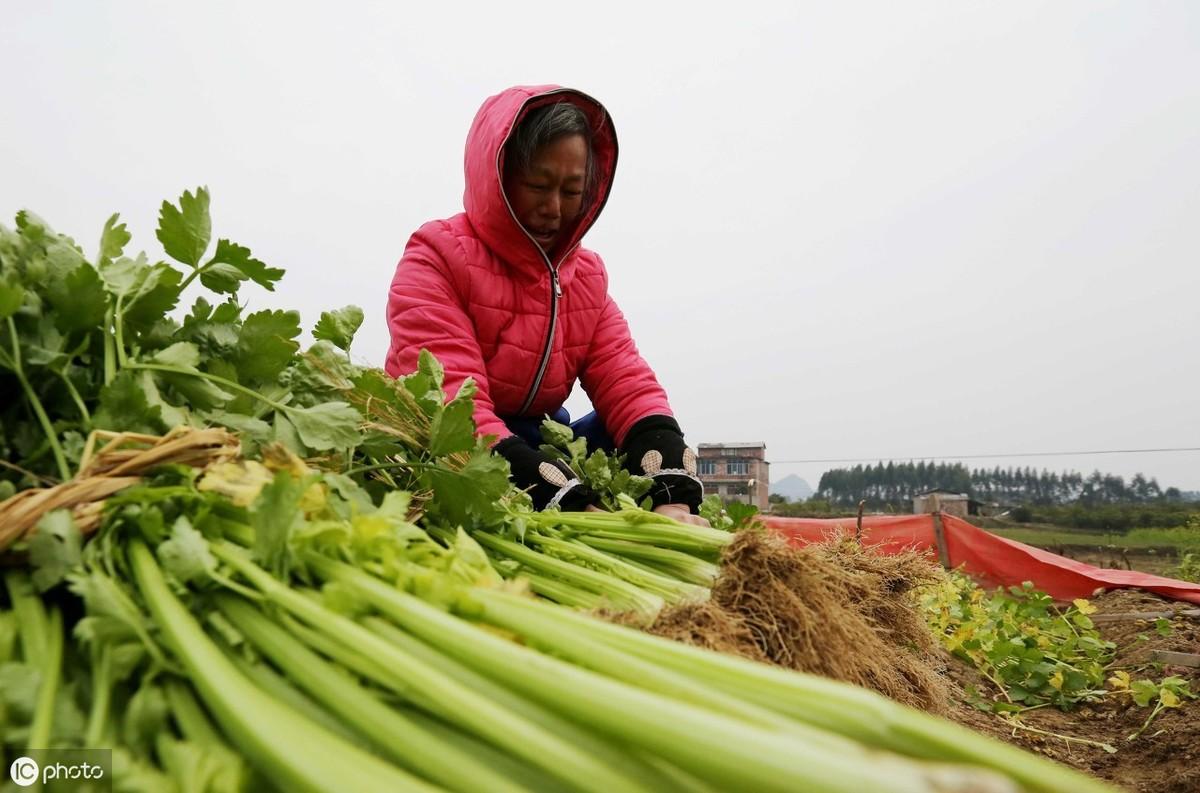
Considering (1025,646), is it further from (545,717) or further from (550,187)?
(545,717)

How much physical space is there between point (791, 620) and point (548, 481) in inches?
39.6

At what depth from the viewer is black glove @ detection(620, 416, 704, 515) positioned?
Result: 2570 millimetres

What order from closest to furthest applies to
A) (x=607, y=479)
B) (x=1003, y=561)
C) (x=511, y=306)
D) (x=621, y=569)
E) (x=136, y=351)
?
(x=136, y=351), (x=621, y=569), (x=607, y=479), (x=511, y=306), (x=1003, y=561)

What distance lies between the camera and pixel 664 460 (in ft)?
8.84

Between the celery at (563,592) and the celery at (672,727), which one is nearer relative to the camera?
the celery at (672,727)

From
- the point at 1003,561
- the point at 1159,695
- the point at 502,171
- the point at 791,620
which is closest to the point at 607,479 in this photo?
the point at 791,620

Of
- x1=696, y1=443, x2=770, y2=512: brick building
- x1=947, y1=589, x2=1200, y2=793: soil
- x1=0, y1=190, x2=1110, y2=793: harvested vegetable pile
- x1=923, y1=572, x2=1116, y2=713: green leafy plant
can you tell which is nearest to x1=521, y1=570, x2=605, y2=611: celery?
x1=0, y1=190, x2=1110, y2=793: harvested vegetable pile

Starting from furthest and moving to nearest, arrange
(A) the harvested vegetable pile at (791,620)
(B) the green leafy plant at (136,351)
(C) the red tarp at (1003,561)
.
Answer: (C) the red tarp at (1003,561) < (A) the harvested vegetable pile at (791,620) < (B) the green leafy plant at (136,351)

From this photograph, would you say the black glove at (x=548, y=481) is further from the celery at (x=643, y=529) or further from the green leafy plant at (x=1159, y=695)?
the green leafy plant at (x=1159, y=695)

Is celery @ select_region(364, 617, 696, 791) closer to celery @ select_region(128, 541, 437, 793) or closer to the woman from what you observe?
celery @ select_region(128, 541, 437, 793)

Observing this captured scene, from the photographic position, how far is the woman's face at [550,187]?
112 inches

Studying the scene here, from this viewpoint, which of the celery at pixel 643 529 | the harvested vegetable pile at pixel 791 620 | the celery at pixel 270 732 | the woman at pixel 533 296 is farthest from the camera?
the woman at pixel 533 296

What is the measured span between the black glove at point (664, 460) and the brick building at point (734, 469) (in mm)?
6604

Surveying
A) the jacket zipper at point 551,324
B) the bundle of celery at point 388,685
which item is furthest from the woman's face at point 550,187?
the bundle of celery at point 388,685
